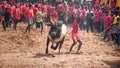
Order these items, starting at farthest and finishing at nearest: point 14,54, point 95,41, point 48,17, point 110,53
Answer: point 48,17
point 95,41
point 110,53
point 14,54

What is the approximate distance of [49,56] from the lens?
13.1 metres

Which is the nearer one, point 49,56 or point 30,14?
point 49,56

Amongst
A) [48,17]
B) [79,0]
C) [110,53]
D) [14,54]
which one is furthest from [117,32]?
[79,0]

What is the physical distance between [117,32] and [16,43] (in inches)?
224

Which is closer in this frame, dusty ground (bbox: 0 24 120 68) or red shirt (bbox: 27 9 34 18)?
dusty ground (bbox: 0 24 120 68)

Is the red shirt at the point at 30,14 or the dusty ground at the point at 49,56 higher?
the red shirt at the point at 30,14

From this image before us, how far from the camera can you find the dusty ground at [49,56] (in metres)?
11.5

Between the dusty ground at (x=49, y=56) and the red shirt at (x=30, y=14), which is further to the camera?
the red shirt at (x=30, y=14)

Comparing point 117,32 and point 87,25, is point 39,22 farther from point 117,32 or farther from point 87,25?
point 117,32

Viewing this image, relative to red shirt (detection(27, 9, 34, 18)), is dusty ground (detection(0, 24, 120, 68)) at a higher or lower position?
lower

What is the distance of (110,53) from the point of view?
15078mm

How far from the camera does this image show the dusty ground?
11.5m

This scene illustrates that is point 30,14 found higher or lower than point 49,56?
higher

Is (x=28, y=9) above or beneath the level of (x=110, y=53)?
above
